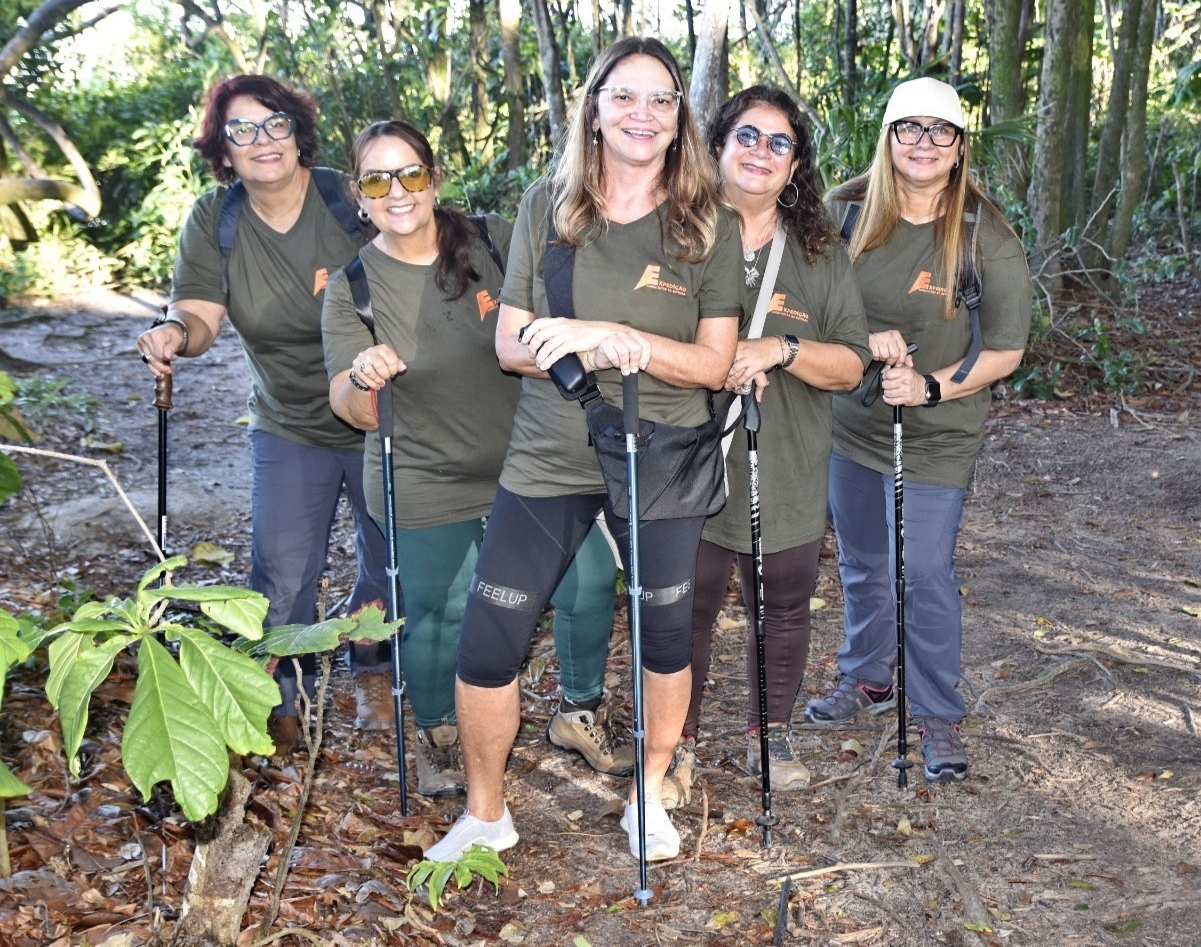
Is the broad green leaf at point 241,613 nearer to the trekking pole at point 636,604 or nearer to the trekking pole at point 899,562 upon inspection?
the trekking pole at point 636,604

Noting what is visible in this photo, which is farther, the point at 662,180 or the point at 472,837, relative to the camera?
the point at 472,837

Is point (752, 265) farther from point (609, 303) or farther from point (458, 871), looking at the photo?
point (458, 871)

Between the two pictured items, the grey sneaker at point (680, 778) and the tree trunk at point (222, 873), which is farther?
the grey sneaker at point (680, 778)

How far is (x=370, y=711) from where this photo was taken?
16.0 feet

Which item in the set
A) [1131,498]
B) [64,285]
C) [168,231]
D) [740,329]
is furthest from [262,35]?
[740,329]

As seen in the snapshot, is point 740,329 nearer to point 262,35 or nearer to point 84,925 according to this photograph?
point 84,925

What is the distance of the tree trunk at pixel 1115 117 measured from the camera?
42.7 feet

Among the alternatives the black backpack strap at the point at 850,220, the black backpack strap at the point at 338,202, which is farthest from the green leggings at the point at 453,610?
the black backpack strap at the point at 850,220

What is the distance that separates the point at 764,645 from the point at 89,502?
471 cm

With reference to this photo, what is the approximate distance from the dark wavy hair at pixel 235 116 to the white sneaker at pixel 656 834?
2554mm

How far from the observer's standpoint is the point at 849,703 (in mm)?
4906

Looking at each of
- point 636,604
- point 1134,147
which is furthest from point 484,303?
point 1134,147

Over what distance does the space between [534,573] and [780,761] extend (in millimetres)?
1412

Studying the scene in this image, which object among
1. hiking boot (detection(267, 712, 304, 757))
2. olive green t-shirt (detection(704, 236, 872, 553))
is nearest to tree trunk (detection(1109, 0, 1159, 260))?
olive green t-shirt (detection(704, 236, 872, 553))
